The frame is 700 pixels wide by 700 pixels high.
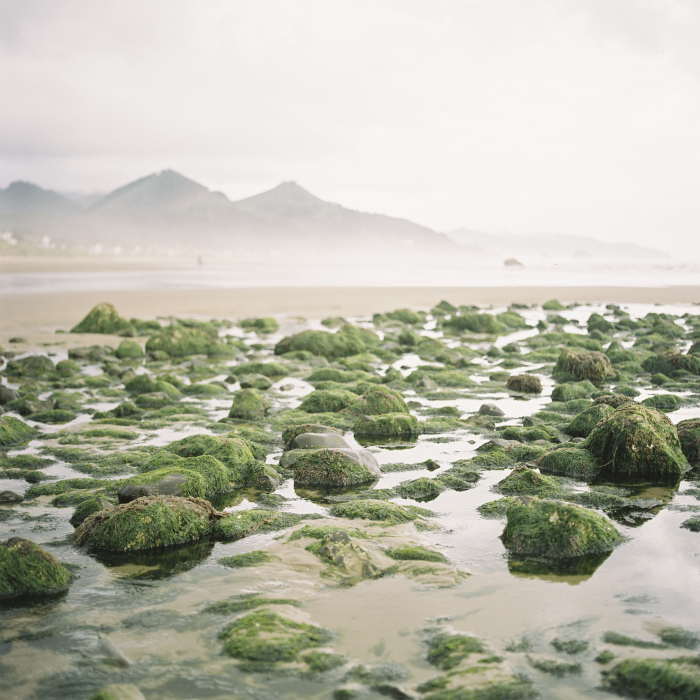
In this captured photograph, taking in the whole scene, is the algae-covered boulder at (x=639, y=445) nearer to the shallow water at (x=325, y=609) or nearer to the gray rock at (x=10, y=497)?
the shallow water at (x=325, y=609)

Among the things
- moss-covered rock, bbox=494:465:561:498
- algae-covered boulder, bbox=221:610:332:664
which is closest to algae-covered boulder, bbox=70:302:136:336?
moss-covered rock, bbox=494:465:561:498

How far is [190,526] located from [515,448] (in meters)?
4.86

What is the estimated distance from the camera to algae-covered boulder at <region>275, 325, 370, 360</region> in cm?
1895

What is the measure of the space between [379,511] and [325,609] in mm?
1951

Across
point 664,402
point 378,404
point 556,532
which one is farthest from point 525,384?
point 556,532

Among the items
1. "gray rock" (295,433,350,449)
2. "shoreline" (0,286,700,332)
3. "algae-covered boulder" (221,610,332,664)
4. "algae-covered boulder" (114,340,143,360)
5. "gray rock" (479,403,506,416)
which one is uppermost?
"shoreline" (0,286,700,332)

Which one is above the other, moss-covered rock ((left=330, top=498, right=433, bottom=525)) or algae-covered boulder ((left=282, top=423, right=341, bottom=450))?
algae-covered boulder ((left=282, top=423, right=341, bottom=450))

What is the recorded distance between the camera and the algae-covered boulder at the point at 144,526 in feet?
20.3

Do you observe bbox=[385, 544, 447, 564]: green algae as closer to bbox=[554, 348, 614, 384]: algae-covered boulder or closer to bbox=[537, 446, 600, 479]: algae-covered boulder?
bbox=[537, 446, 600, 479]: algae-covered boulder

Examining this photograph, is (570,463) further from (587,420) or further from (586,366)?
(586,366)

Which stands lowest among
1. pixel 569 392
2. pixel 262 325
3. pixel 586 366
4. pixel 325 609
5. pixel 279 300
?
pixel 325 609

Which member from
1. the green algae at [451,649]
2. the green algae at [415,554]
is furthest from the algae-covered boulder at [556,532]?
the green algae at [451,649]

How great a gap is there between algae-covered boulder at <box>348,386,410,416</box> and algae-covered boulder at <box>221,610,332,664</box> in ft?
21.4

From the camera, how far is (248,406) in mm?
11539
